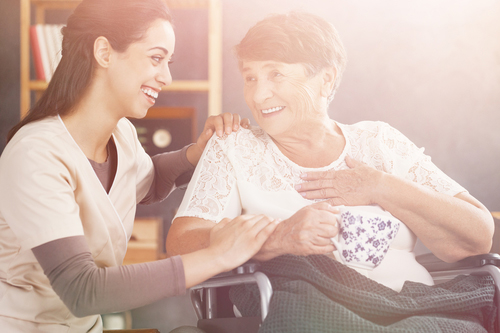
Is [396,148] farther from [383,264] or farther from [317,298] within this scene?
[317,298]

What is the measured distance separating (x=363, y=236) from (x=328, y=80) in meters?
0.62

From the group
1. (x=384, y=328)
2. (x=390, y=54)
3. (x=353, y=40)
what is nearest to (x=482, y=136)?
(x=390, y=54)

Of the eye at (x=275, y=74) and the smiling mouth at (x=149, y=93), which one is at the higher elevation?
the eye at (x=275, y=74)

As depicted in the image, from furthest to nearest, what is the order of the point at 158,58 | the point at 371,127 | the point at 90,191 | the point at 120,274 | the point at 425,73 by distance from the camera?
the point at 425,73, the point at 371,127, the point at 158,58, the point at 90,191, the point at 120,274

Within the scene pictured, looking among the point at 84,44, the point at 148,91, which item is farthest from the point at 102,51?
the point at 148,91

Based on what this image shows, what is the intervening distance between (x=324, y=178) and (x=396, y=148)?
0.86ft

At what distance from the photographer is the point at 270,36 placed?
4.11 feet

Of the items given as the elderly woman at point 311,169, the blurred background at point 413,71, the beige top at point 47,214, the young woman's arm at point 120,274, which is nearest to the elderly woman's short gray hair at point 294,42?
the elderly woman at point 311,169

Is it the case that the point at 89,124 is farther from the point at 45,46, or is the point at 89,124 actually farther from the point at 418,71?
the point at 418,71

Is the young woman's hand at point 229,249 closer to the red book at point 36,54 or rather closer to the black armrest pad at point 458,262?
the black armrest pad at point 458,262

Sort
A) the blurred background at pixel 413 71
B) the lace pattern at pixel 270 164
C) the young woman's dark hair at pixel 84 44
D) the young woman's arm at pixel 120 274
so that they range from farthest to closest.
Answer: the blurred background at pixel 413 71, the lace pattern at pixel 270 164, the young woman's dark hair at pixel 84 44, the young woman's arm at pixel 120 274

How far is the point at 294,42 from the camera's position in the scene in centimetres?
127

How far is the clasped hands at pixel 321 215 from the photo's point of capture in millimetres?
921

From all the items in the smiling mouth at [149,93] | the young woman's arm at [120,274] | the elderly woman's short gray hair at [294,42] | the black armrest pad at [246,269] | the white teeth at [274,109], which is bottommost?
the black armrest pad at [246,269]
